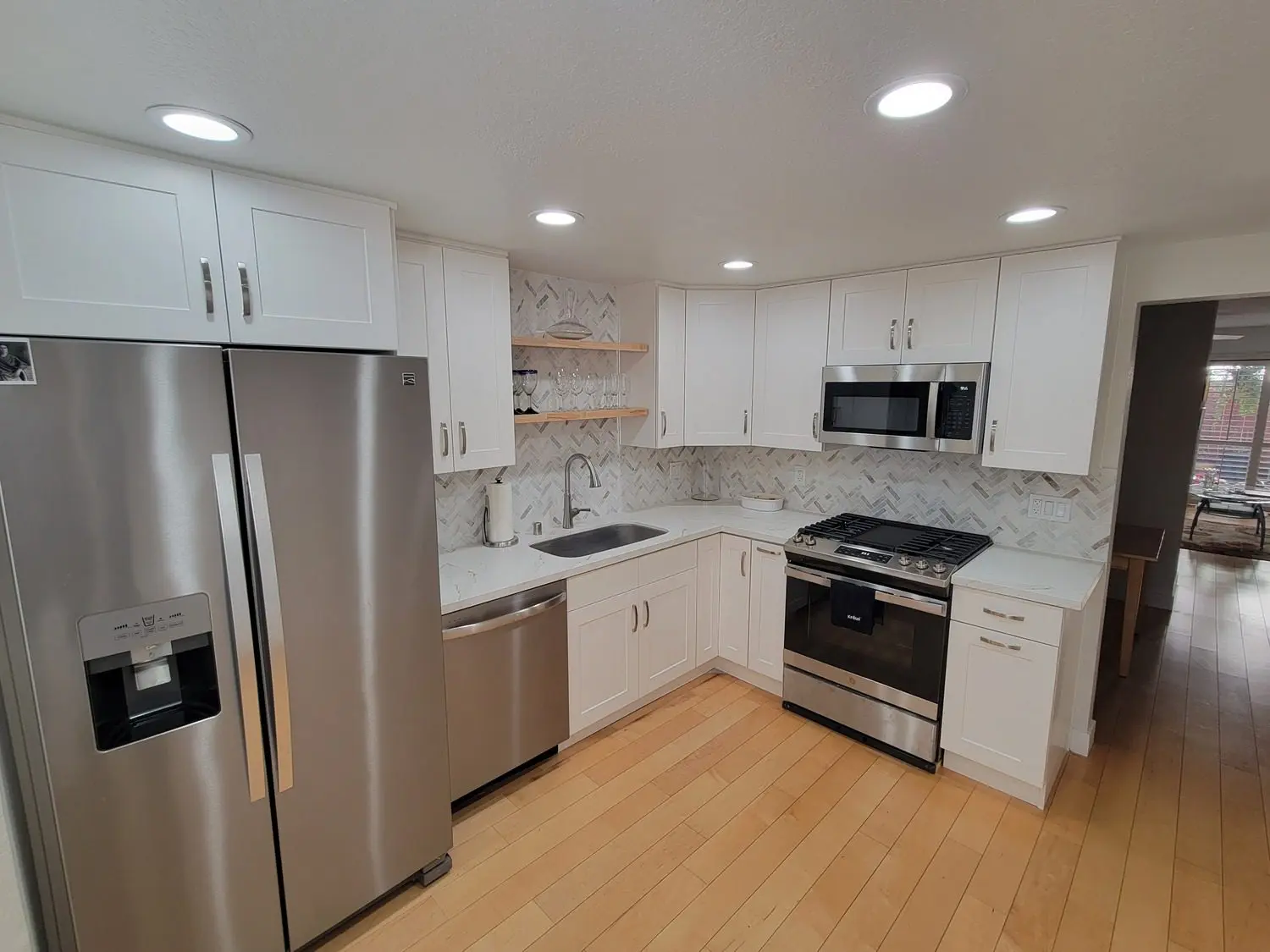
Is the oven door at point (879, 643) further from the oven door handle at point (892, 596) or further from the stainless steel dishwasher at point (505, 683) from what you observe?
the stainless steel dishwasher at point (505, 683)

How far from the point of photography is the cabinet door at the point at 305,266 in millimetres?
1604

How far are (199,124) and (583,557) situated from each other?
1986mm

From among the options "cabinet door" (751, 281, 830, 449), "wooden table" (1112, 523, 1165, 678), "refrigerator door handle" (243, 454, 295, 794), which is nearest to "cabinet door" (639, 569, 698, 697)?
"cabinet door" (751, 281, 830, 449)

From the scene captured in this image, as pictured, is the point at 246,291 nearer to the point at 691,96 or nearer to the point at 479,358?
the point at 479,358

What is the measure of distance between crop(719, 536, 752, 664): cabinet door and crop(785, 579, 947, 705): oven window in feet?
0.98

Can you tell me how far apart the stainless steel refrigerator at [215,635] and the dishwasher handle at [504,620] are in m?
0.20

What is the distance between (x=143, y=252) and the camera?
1452 mm

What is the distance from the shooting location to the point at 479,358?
2.53m

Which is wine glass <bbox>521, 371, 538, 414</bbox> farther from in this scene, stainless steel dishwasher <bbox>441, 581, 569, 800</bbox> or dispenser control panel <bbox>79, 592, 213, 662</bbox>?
dispenser control panel <bbox>79, 592, 213, 662</bbox>

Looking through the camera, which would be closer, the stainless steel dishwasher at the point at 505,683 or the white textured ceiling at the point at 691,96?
the white textured ceiling at the point at 691,96

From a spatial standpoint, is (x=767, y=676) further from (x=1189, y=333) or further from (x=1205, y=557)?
(x=1205, y=557)

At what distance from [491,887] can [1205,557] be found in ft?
25.4

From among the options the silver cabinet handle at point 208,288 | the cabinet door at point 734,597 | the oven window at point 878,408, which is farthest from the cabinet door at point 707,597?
the silver cabinet handle at point 208,288

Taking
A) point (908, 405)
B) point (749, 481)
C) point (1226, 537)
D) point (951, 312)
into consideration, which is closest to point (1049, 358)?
point (951, 312)
